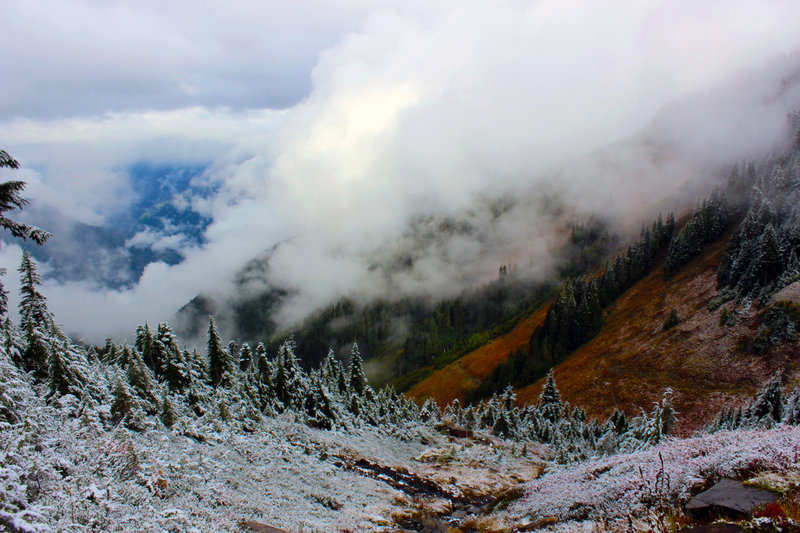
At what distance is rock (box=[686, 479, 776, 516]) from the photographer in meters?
11.1

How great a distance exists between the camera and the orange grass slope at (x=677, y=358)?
85812mm

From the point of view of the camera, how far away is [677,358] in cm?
10512

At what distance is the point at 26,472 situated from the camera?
11.1 m

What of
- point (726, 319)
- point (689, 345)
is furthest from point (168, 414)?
point (726, 319)

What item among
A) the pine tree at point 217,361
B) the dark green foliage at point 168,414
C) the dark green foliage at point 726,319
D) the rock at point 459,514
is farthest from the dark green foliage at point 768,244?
the dark green foliage at point 168,414

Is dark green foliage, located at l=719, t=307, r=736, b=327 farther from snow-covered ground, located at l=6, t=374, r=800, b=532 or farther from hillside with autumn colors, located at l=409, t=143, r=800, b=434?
snow-covered ground, located at l=6, t=374, r=800, b=532

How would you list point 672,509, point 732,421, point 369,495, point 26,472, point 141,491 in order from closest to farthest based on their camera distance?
point 26,472 < point 672,509 < point 141,491 < point 369,495 < point 732,421

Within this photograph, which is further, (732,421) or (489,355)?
(489,355)

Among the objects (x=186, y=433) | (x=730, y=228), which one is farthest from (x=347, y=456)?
(x=730, y=228)

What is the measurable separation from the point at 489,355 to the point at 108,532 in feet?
653

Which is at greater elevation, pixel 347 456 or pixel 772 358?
pixel 347 456

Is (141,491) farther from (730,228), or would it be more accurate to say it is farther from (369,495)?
(730,228)

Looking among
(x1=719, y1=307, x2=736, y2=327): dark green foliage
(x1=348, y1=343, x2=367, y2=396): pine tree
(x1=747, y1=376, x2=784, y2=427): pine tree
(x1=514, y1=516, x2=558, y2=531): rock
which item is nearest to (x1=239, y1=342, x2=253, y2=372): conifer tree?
(x1=348, y1=343, x2=367, y2=396): pine tree

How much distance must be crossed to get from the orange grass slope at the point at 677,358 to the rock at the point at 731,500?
275ft
